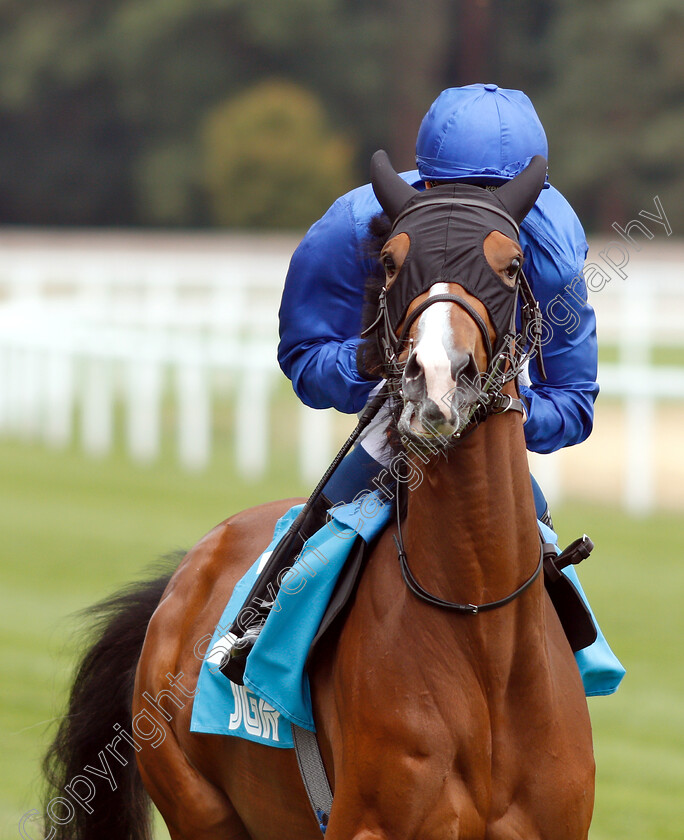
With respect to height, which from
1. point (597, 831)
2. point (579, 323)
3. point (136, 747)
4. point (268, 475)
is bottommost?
point (268, 475)

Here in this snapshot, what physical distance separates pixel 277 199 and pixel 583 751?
98.4ft

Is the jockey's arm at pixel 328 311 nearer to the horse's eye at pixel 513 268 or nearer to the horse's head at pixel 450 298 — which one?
the horse's head at pixel 450 298

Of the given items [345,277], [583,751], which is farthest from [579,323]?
[583,751]

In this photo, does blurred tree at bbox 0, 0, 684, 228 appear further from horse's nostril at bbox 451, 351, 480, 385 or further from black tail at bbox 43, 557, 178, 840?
horse's nostril at bbox 451, 351, 480, 385

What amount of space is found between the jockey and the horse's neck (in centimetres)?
25

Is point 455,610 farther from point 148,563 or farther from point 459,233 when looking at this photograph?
point 148,563

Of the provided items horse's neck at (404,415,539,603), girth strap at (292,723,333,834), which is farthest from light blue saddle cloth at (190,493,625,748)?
horse's neck at (404,415,539,603)

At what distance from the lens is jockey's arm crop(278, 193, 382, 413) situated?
3.18 meters

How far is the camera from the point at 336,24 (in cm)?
3616

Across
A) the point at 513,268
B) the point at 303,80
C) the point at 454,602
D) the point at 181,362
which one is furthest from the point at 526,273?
the point at 303,80

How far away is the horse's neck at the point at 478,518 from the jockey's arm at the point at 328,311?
47 cm

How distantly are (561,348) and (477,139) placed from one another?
0.54 metres

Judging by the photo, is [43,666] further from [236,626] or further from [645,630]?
[236,626]

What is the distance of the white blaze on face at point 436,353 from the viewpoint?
2.42m
